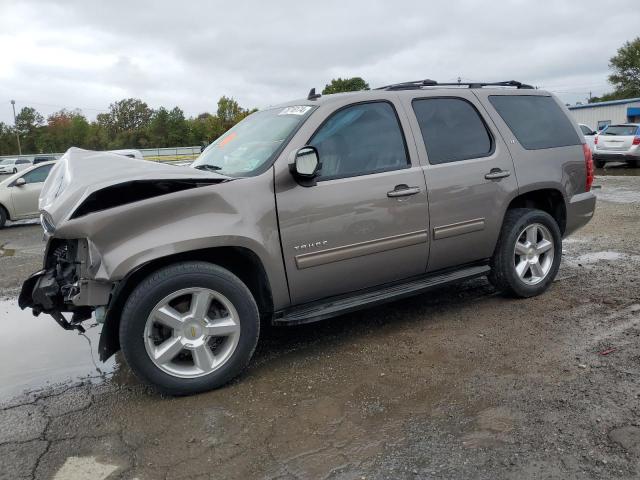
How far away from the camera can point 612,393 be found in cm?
325

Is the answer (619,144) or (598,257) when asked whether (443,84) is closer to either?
(598,257)

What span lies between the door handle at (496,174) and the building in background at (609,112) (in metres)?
41.4

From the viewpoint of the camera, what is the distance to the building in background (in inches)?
1664

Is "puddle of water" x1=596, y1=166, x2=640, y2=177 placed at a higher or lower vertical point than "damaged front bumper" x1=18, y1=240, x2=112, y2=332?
lower

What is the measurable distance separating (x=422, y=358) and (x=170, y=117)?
253 ft

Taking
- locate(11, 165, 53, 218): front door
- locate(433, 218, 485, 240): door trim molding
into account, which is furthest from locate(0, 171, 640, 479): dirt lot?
locate(11, 165, 53, 218): front door

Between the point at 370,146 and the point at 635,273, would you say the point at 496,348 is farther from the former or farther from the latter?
the point at 635,273

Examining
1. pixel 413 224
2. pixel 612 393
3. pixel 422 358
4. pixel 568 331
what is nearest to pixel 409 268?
pixel 413 224

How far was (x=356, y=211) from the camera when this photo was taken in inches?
154

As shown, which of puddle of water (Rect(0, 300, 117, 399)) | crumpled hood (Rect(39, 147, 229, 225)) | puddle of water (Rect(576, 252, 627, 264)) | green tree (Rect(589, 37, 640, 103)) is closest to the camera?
crumpled hood (Rect(39, 147, 229, 225))

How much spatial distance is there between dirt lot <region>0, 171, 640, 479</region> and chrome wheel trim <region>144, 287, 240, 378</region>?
8.6 inches

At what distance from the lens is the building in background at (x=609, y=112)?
42.3m

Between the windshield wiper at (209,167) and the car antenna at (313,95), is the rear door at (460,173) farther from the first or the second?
the windshield wiper at (209,167)

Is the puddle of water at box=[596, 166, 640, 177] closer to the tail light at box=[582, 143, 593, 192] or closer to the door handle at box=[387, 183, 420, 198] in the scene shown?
the tail light at box=[582, 143, 593, 192]
